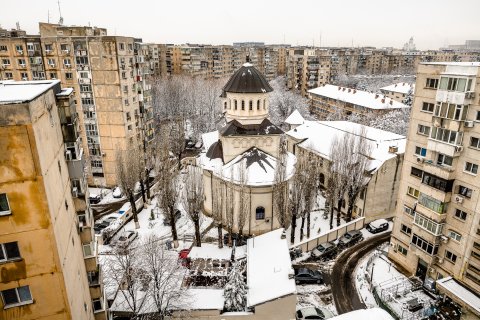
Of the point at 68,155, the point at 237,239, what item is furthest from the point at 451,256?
the point at 68,155

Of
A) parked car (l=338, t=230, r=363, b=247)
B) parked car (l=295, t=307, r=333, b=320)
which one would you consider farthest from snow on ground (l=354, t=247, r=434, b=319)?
parked car (l=295, t=307, r=333, b=320)

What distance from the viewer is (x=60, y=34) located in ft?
144

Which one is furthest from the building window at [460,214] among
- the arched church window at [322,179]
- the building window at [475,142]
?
the arched church window at [322,179]

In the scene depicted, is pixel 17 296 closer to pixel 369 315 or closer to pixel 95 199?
pixel 369 315

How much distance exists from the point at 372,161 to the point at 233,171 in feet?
51.6

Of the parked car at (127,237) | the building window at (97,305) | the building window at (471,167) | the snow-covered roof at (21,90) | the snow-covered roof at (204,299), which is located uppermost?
the snow-covered roof at (21,90)

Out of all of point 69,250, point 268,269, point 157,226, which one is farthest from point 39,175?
point 157,226

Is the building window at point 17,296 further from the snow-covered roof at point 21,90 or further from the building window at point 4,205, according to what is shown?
the snow-covered roof at point 21,90

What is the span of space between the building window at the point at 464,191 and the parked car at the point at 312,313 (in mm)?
12854

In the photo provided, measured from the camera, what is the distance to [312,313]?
23.2 m

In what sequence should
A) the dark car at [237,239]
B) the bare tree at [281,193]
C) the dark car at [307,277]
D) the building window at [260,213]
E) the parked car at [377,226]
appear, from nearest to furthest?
the dark car at [307,277]
the bare tree at [281,193]
the dark car at [237,239]
the building window at [260,213]
the parked car at [377,226]

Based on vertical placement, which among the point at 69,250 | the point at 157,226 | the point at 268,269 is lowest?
the point at 157,226

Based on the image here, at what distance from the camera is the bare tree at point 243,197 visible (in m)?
30.3

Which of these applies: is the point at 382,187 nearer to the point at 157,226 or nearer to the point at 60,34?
the point at 157,226
